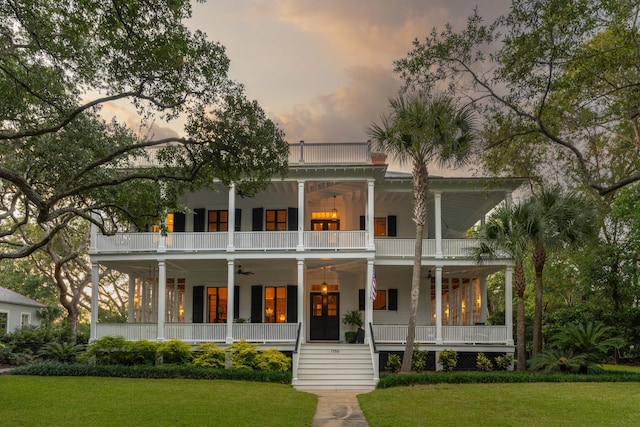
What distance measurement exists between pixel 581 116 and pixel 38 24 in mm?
11137

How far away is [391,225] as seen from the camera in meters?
23.9

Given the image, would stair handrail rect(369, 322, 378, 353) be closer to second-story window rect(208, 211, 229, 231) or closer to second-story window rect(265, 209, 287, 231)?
second-story window rect(265, 209, 287, 231)

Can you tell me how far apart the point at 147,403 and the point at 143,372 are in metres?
5.32

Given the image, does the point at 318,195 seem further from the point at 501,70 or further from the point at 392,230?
the point at 501,70

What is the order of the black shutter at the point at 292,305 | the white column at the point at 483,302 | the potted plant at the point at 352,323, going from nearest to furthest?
the potted plant at the point at 352,323 < the black shutter at the point at 292,305 < the white column at the point at 483,302

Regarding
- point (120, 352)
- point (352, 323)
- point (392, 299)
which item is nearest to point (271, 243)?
point (352, 323)

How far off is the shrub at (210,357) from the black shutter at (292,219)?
18.6 ft

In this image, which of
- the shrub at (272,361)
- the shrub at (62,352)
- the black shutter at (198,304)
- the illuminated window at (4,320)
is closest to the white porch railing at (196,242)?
the black shutter at (198,304)

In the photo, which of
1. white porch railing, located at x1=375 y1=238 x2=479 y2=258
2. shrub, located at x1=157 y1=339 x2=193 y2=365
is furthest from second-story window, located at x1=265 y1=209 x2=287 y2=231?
shrub, located at x1=157 y1=339 x2=193 y2=365

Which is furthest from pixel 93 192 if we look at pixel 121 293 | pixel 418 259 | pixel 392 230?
pixel 121 293

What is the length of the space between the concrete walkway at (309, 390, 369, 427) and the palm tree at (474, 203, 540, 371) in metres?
6.01

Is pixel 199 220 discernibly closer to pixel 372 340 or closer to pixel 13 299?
pixel 372 340

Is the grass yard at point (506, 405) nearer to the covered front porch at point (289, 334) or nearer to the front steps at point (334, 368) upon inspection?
the front steps at point (334, 368)

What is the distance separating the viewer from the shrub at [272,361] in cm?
1819
